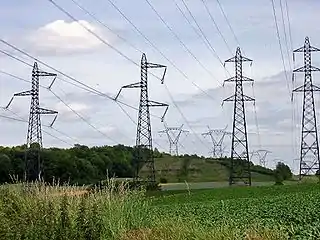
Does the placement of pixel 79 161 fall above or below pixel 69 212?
above

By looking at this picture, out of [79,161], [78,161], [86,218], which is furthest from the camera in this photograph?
[79,161]

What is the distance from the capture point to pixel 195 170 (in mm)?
96875

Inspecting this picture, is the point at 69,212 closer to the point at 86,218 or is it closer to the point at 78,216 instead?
the point at 78,216

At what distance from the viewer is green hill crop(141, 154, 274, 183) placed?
300 feet

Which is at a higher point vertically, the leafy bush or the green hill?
the green hill

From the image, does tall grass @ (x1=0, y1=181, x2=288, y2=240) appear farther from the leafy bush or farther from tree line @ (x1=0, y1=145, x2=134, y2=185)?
the leafy bush

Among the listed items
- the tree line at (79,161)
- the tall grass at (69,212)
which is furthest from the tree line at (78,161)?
the tall grass at (69,212)

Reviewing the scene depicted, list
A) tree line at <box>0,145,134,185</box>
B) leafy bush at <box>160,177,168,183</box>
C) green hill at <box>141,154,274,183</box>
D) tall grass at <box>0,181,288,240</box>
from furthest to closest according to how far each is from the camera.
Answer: green hill at <box>141,154,274,183</box>
leafy bush at <box>160,177,168,183</box>
tree line at <box>0,145,134,185</box>
tall grass at <box>0,181,288,240</box>

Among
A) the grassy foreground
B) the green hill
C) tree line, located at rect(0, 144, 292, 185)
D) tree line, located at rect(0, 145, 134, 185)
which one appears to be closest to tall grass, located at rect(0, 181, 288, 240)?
the grassy foreground

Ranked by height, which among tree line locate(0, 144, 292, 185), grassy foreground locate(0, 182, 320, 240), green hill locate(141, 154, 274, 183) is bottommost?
grassy foreground locate(0, 182, 320, 240)

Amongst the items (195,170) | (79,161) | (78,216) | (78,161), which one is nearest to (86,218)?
(78,216)

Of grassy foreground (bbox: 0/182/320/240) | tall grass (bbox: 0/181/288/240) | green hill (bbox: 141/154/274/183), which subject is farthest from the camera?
green hill (bbox: 141/154/274/183)

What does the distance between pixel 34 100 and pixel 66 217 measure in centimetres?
2734

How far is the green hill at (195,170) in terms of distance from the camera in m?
91.5
